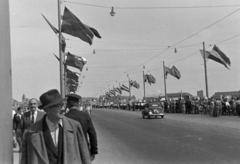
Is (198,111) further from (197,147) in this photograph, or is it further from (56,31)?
(197,147)

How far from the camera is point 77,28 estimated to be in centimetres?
1619

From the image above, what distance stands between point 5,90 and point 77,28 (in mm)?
13506

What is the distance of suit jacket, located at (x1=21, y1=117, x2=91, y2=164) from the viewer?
133 inches

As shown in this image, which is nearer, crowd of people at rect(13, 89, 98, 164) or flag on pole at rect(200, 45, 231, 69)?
crowd of people at rect(13, 89, 98, 164)

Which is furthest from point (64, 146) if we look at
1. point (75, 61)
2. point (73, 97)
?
point (75, 61)

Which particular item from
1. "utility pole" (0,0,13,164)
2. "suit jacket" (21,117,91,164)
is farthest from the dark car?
"utility pole" (0,0,13,164)

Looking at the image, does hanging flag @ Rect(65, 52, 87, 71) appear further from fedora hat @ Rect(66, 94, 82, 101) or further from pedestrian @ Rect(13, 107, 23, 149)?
fedora hat @ Rect(66, 94, 82, 101)

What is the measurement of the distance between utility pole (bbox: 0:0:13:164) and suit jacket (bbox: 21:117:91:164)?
349mm

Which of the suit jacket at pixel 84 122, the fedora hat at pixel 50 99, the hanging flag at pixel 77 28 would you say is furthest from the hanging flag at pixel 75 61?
the fedora hat at pixel 50 99

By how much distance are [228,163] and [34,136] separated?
19.9 feet

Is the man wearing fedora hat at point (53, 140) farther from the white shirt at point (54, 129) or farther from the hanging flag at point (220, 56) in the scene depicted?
the hanging flag at point (220, 56)

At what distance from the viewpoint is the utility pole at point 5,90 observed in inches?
116

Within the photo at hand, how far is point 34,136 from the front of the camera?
11.2 feet

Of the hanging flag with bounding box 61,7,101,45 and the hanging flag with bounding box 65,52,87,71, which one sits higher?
the hanging flag with bounding box 61,7,101,45
